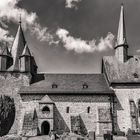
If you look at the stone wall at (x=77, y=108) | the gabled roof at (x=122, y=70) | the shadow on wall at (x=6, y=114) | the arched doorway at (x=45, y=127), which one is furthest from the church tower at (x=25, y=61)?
the gabled roof at (x=122, y=70)

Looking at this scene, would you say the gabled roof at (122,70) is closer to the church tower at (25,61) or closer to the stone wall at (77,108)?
the stone wall at (77,108)

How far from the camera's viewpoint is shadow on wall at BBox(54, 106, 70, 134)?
41719mm

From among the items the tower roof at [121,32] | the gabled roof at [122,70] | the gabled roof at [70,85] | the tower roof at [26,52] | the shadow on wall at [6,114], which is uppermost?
the tower roof at [121,32]

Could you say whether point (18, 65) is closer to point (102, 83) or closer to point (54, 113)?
point (54, 113)

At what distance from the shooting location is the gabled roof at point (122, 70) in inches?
1743

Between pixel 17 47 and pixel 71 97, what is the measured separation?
41.1ft

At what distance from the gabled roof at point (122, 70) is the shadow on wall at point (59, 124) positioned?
9.41 m

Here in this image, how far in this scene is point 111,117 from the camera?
42156 mm

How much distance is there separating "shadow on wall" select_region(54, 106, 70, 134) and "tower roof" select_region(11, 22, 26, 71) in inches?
380

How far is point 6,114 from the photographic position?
1666 inches

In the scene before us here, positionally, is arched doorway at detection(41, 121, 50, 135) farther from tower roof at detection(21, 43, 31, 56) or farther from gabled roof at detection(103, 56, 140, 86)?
gabled roof at detection(103, 56, 140, 86)

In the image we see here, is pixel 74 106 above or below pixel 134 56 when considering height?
below

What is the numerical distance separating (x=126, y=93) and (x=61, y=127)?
11.2 metres

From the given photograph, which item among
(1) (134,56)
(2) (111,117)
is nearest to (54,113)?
(2) (111,117)
